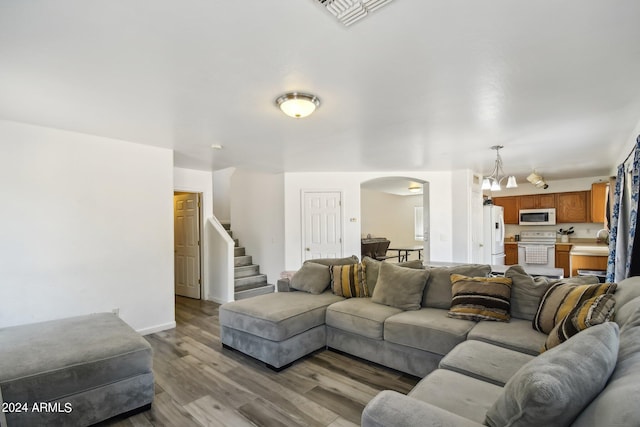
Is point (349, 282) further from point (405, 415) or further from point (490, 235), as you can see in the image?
point (490, 235)

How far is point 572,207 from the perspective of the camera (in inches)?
277

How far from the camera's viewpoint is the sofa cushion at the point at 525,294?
2566 millimetres

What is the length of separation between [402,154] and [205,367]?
3.64 meters

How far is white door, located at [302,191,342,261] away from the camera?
5930mm

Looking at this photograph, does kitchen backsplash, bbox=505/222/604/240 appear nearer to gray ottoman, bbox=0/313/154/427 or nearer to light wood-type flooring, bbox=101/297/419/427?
light wood-type flooring, bbox=101/297/419/427

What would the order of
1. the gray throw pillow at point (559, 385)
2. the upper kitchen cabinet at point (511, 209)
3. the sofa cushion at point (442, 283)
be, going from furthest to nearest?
the upper kitchen cabinet at point (511, 209) → the sofa cushion at point (442, 283) → the gray throw pillow at point (559, 385)

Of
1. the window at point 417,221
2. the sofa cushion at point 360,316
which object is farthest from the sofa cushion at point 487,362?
the window at point 417,221

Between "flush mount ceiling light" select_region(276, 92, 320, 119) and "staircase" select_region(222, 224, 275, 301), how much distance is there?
3936 millimetres

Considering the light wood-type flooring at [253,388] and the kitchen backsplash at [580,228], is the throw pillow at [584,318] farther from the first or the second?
the kitchen backsplash at [580,228]

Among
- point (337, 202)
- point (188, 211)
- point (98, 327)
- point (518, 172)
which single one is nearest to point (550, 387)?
point (98, 327)

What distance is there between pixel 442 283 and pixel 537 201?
6.08 m

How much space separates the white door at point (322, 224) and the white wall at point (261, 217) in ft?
1.50

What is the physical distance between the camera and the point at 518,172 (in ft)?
20.1

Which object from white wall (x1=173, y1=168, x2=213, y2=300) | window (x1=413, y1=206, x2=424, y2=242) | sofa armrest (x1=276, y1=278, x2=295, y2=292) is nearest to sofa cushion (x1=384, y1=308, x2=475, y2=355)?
sofa armrest (x1=276, y1=278, x2=295, y2=292)
